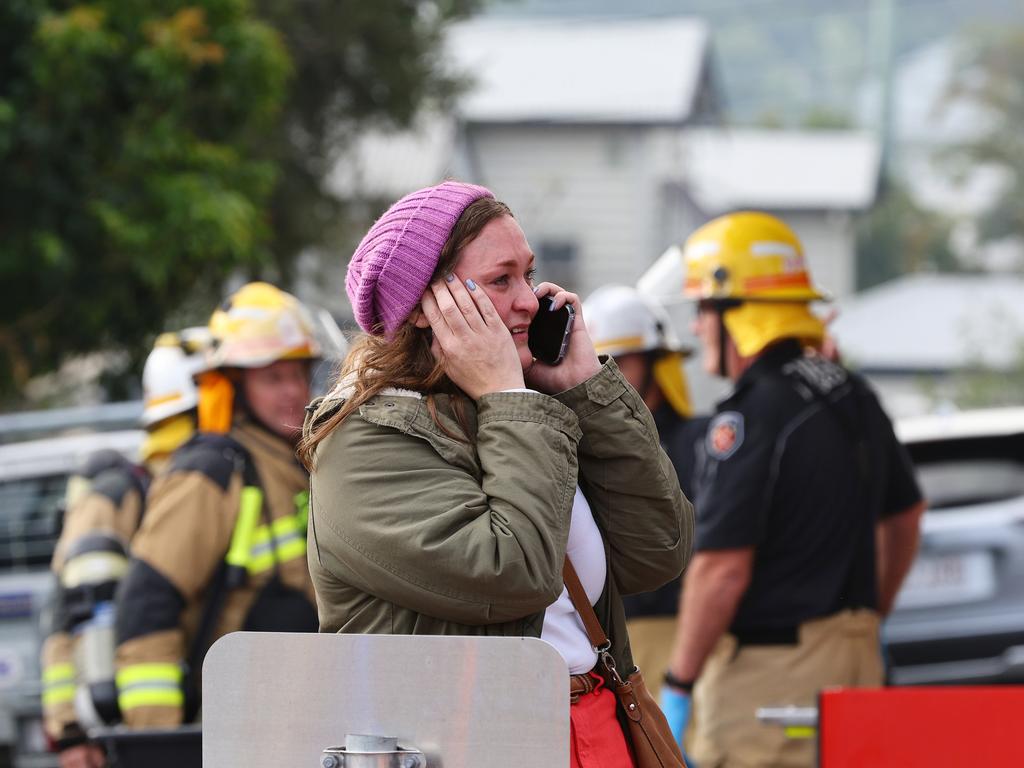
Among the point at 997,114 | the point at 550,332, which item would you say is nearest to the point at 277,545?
the point at 550,332

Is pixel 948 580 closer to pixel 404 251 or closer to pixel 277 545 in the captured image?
pixel 277 545

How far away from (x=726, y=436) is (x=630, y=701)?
1.85 meters

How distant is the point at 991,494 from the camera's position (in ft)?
23.1

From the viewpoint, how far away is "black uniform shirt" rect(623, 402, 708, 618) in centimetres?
518

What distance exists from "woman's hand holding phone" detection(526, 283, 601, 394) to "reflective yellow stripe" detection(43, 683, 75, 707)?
10.4ft

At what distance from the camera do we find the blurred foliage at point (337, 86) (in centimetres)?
1553

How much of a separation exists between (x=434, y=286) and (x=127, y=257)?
7.67 meters

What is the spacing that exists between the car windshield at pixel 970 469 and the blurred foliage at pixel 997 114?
49653 mm

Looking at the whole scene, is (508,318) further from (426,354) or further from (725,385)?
(725,385)

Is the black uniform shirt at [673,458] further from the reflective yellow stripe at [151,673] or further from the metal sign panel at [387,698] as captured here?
the metal sign panel at [387,698]

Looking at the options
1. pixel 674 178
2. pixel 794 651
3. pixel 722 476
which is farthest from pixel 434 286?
pixel 674 178

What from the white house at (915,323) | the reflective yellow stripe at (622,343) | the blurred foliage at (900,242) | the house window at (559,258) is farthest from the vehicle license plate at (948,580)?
the blurred foliage at (900,242)

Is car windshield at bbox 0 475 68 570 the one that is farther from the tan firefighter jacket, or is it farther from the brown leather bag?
the brown leather bag

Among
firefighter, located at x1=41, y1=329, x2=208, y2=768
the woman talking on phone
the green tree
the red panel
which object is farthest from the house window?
the woman talking on phone
